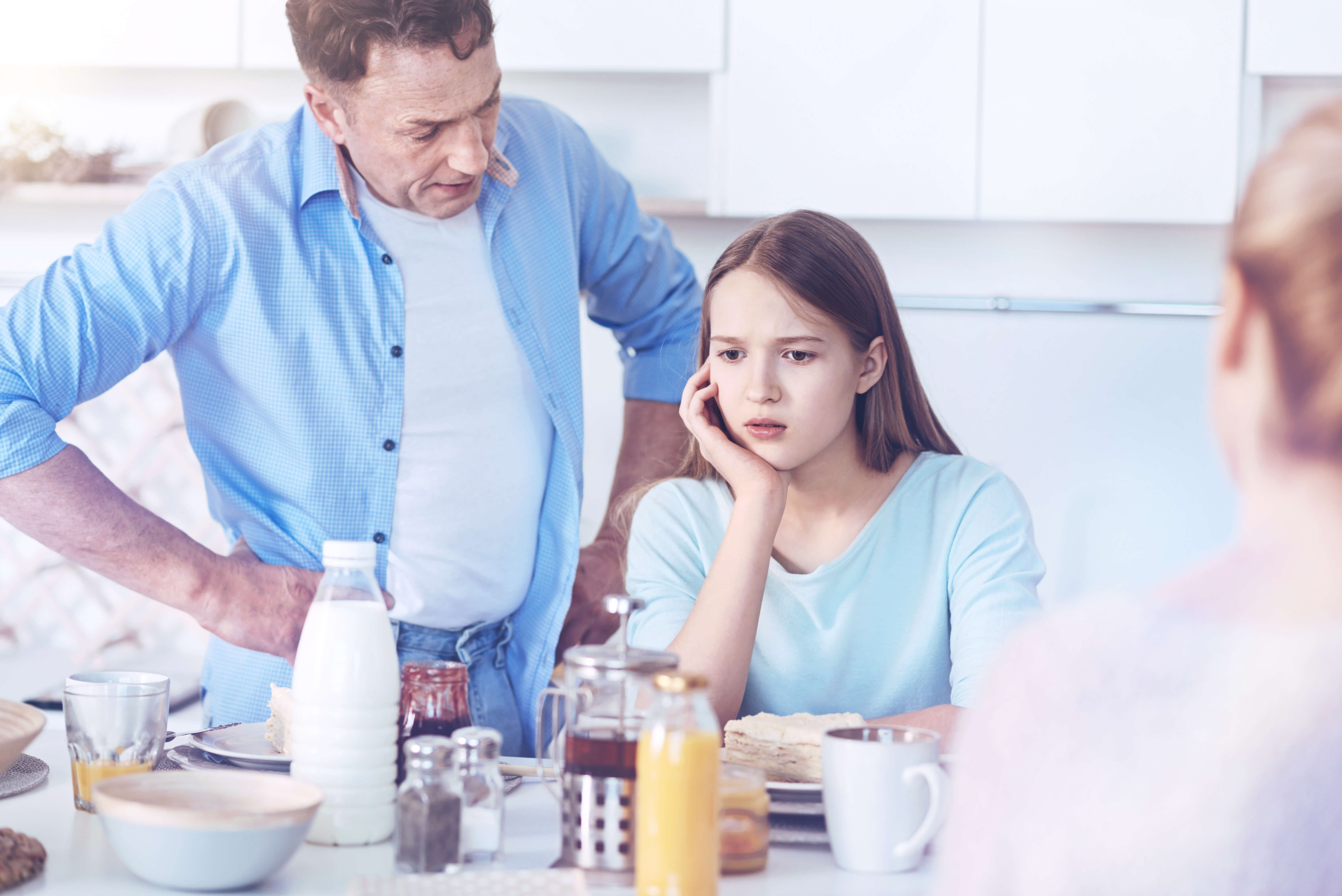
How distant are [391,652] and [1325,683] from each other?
1.79 feet

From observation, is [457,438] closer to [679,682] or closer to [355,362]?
[355,362]

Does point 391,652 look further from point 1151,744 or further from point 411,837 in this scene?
point 1151,744

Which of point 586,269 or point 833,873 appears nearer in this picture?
point 833,873

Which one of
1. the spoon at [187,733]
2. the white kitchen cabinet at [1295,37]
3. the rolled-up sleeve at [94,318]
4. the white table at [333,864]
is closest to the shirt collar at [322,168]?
the rolled-up sleeve at [94,318]

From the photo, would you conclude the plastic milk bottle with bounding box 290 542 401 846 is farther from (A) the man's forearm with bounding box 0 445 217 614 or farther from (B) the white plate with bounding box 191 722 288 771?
(A) the man's forearm with bounding box 0 445 217 614

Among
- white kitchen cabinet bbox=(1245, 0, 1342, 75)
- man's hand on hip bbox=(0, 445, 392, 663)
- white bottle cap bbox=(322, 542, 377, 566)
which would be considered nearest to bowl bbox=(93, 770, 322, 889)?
white bottle cap bbox=(322, 542, 377, 566)

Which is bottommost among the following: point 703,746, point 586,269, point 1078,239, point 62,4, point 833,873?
point 833,873

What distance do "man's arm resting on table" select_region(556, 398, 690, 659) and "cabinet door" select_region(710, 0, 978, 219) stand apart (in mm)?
478

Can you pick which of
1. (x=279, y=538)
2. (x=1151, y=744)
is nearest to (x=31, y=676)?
(x=279, y=538)

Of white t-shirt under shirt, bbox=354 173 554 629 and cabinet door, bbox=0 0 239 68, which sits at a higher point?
cabinet door, bbox=0 0 239 68

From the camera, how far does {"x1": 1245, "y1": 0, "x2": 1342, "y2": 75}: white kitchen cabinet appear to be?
182 centimetres

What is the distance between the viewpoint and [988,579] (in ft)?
3.65

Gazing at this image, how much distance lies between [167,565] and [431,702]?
1.73 feet

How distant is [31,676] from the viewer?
6.93 feet
